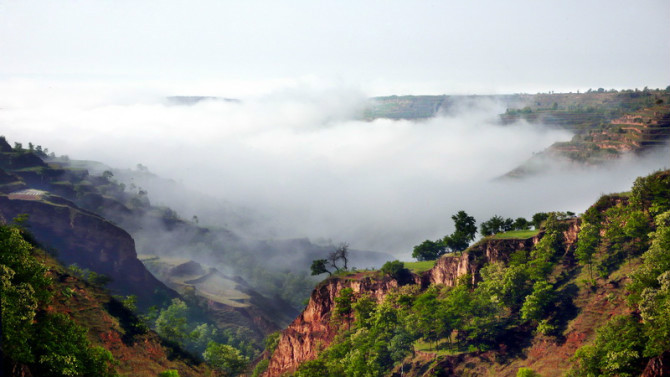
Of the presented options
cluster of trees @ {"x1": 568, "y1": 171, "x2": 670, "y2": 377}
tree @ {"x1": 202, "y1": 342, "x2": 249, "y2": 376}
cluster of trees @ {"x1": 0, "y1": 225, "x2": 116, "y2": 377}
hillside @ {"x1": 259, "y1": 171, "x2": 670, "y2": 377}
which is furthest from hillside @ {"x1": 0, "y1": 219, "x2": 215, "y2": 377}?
cluster of trees @ {"x1": 568, "y1": 171, "x2": 670, "y2": 377}

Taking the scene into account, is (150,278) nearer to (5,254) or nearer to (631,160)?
(5,254)

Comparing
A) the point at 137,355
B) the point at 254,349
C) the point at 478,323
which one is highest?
the point at 478,323

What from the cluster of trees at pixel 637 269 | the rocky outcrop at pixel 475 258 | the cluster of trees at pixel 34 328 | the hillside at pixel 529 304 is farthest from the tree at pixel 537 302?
the cluster of trees at pixel 34 328

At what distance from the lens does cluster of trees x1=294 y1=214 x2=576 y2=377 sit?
286ft

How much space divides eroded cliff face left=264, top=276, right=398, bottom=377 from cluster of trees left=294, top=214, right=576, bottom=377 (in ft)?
39.0

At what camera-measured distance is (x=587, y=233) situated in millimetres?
88562

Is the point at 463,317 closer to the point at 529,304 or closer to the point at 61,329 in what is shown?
the point at 529,304

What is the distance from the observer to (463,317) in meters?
90.6

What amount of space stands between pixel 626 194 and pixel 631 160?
9413cm

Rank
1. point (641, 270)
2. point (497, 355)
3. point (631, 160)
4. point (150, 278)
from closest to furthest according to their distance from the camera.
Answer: point (641, 270)
point (497, 355)
point (631, 160)
point (150, 278)

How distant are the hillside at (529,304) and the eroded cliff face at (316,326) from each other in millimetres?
3577

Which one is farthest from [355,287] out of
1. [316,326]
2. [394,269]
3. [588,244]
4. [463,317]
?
[588,244]

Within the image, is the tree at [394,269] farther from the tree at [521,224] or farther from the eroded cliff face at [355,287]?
the tree at [521,224]

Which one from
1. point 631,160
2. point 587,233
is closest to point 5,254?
point 587,233
